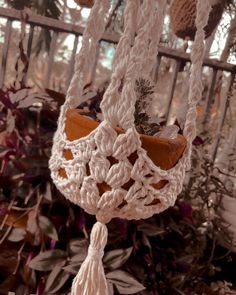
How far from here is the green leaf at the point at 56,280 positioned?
886mm

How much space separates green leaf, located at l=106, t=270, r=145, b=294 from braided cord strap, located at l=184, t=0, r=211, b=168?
0.33m

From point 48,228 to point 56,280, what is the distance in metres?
0.11

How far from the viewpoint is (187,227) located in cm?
117

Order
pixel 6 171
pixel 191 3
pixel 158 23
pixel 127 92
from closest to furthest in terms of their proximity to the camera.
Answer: pixel 127 92 → pixel 158 23 → pixel 6 171 → pixel 191 3

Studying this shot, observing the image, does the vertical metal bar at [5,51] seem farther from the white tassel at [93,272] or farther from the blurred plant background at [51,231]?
the white tassel at [93,272]

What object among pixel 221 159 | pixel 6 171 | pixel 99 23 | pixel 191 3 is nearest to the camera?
pixel 99 23

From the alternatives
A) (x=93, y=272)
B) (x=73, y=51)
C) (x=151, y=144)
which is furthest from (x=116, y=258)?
(x=73, y=51)

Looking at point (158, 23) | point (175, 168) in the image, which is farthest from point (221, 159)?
point (175, 168)

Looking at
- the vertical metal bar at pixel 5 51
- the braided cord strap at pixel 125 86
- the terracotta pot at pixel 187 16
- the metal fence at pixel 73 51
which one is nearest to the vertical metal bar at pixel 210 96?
the metal fence at pixel 73 51

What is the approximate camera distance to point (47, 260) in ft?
2.99

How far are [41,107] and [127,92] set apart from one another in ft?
1.75

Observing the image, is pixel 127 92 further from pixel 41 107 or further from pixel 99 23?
pixel 41 107

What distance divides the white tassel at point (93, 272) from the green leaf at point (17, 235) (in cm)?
35

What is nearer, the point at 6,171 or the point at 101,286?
the point at 101,286
